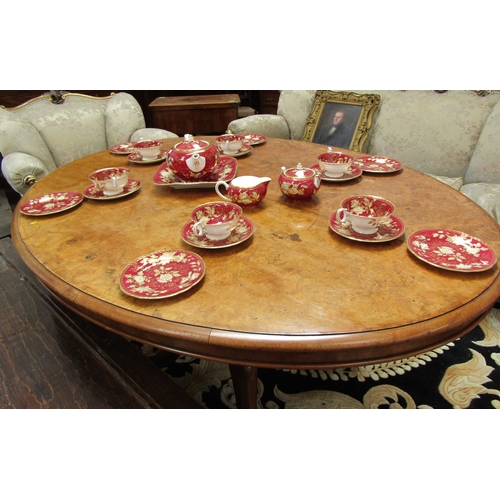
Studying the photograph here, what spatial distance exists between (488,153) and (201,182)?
1523mm

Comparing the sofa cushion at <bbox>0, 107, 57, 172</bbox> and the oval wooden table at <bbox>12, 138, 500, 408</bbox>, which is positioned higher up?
the oval wooden table at <bbox>12, 138, 500, 408</bbox>

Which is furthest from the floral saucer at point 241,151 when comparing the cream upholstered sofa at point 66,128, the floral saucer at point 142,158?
the cream upholstered sofa at point 66,128

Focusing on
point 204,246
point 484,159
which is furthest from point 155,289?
point 484,159

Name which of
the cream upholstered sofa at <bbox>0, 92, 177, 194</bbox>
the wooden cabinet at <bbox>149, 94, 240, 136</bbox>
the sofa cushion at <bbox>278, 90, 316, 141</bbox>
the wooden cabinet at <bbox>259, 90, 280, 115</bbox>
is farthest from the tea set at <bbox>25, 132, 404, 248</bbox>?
the wooden cabinet at <bbox>259, 90, 280, 115</bbox>

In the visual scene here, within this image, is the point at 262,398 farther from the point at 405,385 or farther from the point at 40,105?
the point at 40,105

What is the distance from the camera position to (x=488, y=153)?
175 centimetres

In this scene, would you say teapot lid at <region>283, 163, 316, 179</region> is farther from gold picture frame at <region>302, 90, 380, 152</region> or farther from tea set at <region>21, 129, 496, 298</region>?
gold picture frame at <region>302, 90, 380, 152</region>

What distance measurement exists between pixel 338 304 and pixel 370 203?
0.38 m

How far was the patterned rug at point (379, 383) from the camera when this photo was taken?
1.23 m

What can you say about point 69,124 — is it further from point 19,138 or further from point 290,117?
point 290,117

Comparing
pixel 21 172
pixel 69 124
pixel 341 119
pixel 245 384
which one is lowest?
pixel 245 384

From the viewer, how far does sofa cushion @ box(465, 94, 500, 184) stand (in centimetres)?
172

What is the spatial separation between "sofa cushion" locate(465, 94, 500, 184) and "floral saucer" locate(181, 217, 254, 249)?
1.52 metres

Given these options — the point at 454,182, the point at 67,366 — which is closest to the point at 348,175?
the point at 454,182
